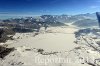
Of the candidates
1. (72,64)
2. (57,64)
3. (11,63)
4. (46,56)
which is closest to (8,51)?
(11,63)

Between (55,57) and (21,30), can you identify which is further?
(21,30)

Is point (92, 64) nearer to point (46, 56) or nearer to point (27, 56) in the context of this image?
point (46, 56)

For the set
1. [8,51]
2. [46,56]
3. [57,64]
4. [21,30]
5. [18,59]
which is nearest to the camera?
[57,64]

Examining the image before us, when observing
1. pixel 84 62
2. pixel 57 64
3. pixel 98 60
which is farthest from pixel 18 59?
pixel 98 60

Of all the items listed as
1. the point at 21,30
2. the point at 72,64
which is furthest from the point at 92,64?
the point at 21,30

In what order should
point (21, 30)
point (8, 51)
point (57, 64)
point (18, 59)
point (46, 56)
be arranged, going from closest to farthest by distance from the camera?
point (57, 64) < point (18, 59) < point (46, 56) < point (8, 51) < point (21, 30)

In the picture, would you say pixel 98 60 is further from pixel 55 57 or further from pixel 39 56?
pixel 39 56

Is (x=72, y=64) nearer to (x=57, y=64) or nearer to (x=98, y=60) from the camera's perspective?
(x=57, y=64)

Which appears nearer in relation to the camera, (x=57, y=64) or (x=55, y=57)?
(x=57, y=64)
